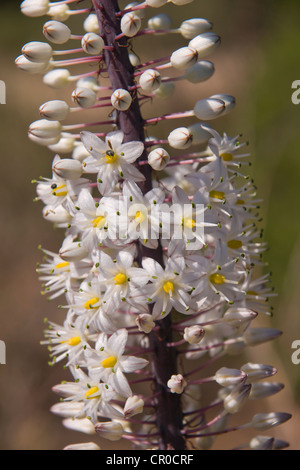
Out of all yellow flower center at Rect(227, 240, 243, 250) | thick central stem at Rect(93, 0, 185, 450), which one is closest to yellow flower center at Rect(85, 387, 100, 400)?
thick central stem at Rect(93, 0, 185, 450)

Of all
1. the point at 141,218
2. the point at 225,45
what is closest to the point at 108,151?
the point at 141,218

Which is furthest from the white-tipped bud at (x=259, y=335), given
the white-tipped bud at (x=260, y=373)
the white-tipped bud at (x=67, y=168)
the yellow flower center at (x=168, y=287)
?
the white-tipped bud at (x=67, y=168)

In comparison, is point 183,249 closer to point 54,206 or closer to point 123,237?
point 123,237

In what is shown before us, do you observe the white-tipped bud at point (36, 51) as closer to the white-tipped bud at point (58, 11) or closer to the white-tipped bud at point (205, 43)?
the white-tipped bud at point (58, 11)

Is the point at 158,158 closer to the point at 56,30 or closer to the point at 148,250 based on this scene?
the point at 148,250

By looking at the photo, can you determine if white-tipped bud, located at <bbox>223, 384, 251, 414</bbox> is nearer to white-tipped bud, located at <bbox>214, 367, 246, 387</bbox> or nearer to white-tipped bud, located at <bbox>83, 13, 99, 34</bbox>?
white-tipped bud, located at <bbox>214, 367, 246, 387</bbox>

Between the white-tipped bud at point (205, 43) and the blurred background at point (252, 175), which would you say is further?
→ the blurred background at point (252, 175)
